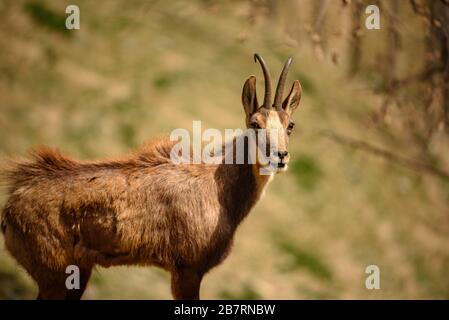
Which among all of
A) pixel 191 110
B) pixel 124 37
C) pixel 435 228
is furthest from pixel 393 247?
pixel 124 37

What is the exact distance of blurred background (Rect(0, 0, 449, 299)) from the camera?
17.1 m

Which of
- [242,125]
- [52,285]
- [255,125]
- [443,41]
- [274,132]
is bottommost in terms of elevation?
[52,285]

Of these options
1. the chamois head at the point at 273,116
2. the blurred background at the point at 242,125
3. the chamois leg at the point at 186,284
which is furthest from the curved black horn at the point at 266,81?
the blurred background at the point at 242,125

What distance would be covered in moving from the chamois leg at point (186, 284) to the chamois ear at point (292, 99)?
88.7 inches

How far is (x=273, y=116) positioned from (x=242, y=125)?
32.8 feet

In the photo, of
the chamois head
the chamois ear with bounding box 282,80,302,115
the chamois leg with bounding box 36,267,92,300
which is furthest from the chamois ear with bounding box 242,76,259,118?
the chamois leg with bounding box 36,267,92,300

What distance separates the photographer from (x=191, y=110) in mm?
18922

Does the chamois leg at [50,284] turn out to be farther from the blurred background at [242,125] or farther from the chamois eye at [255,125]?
the blurred background at [242,125]

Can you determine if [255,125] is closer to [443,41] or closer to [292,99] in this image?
[292,99]

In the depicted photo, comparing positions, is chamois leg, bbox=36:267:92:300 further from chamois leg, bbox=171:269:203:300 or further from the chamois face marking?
the chamois face marking

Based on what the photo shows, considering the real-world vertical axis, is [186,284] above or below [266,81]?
below

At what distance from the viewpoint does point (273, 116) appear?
8.84 m

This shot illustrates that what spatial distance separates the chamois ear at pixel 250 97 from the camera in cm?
909

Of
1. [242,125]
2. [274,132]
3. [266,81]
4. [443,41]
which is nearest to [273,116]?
[274,132]
